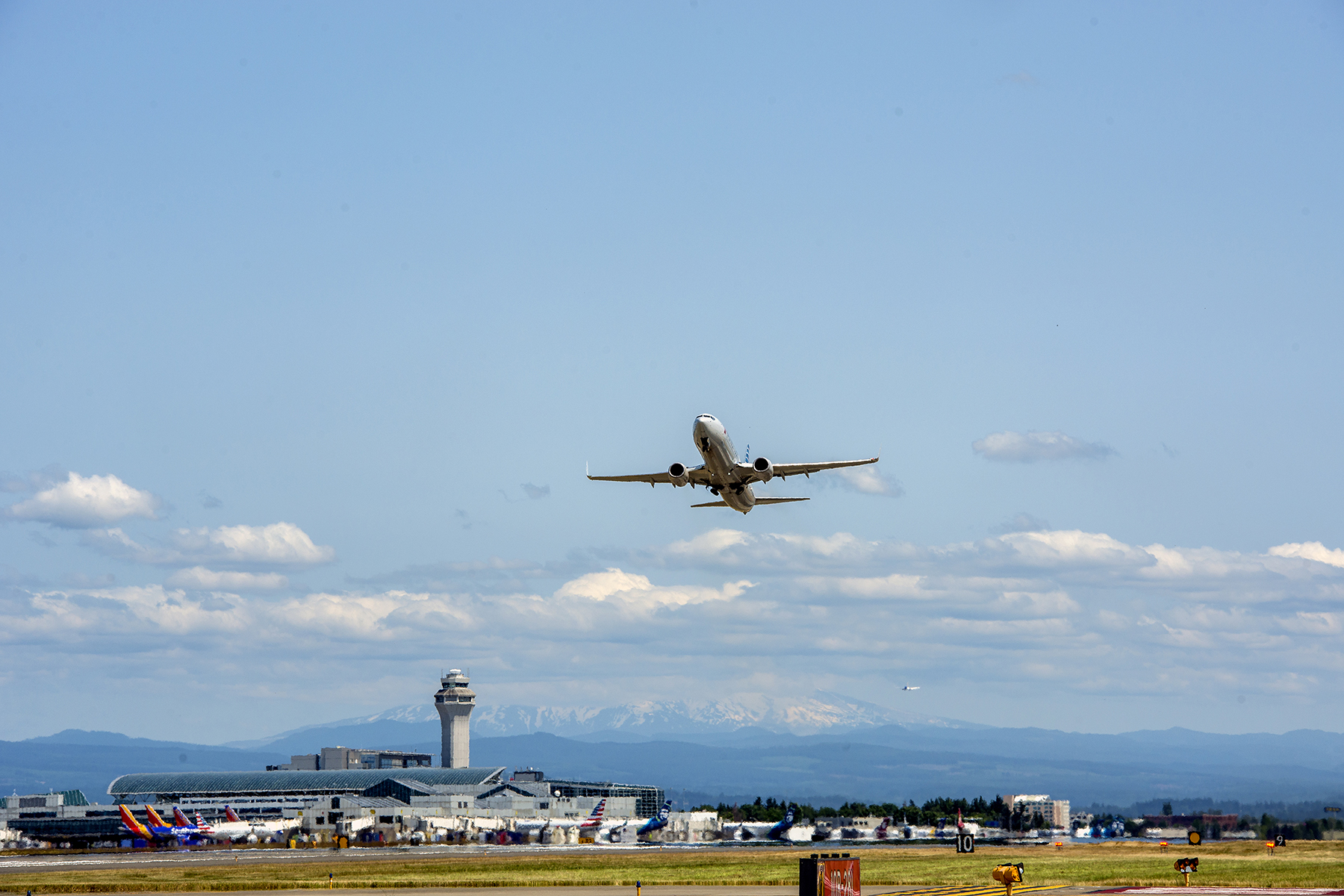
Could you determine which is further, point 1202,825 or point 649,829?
point 649,829

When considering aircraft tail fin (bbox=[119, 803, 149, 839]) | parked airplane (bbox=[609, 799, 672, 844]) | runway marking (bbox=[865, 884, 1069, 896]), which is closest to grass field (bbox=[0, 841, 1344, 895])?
runway marking (bbox=[865, 884, 1069, 896])

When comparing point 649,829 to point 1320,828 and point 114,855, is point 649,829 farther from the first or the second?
point 1320,828

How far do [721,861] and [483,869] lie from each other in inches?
906

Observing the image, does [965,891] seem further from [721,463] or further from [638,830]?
[638,830]

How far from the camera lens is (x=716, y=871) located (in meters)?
107

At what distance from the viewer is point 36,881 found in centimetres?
10100

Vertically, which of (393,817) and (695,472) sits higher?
(695,472)

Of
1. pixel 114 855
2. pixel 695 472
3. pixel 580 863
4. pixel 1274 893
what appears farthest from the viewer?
pixel 114 855

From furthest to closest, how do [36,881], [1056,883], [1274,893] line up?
[36,881] < [1056,883] < [1274,893]

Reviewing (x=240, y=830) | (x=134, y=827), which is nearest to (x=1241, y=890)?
(x=134, y=827)

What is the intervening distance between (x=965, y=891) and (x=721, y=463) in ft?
90.6

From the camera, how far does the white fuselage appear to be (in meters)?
74.3

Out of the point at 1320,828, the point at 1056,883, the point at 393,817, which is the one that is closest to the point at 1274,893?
the point at 1056,883

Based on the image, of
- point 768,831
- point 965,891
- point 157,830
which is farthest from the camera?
point 768,831
